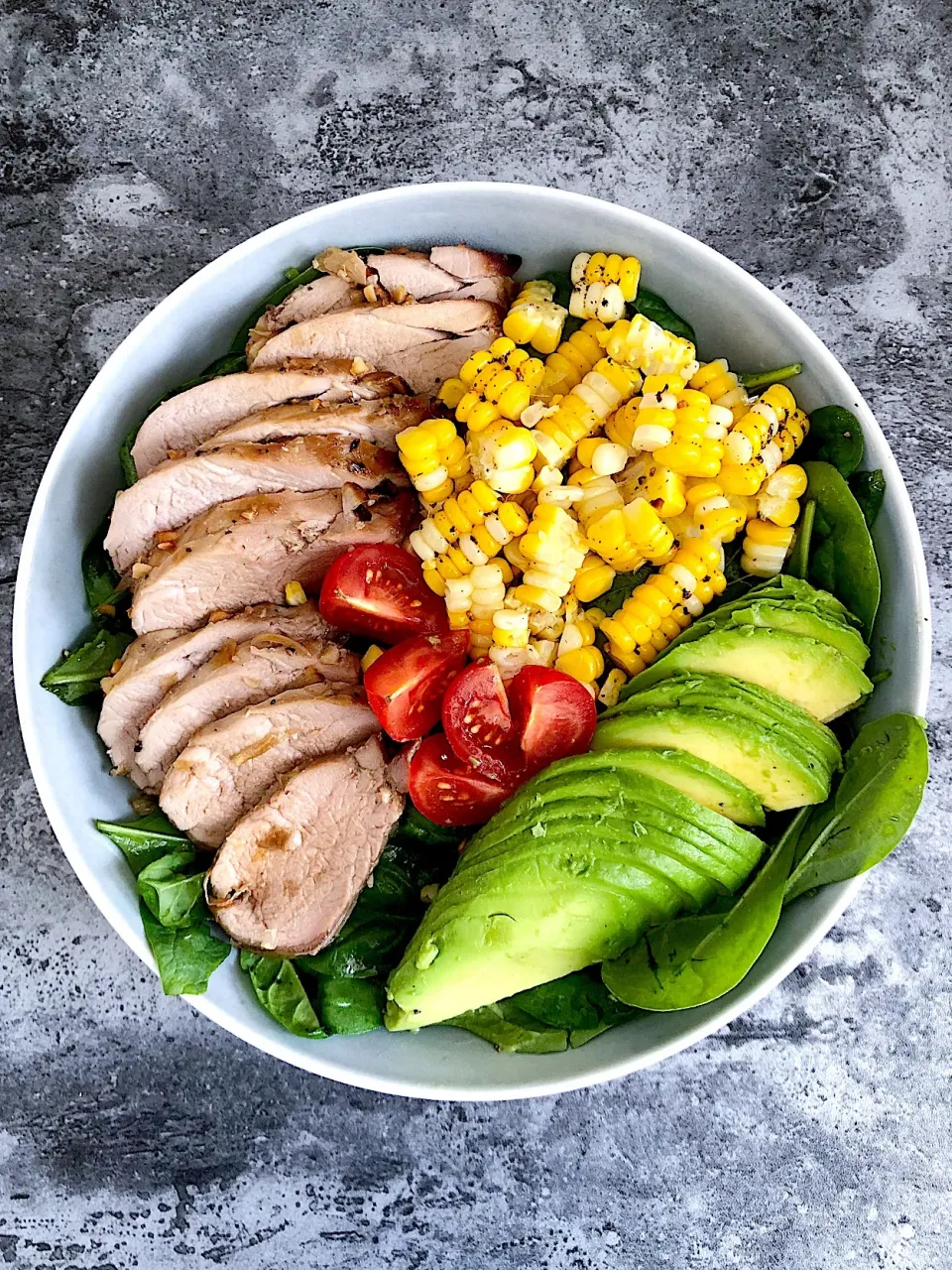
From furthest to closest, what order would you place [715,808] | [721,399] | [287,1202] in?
1. [287,1202]
2. [721,399]
3. [715,808]

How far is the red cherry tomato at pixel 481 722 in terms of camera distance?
242 cm

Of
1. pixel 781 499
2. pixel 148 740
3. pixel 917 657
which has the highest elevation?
pixel 781 499

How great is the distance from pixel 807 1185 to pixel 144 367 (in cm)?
271

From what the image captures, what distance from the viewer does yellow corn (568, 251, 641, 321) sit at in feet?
8.25

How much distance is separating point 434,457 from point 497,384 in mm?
→ 211

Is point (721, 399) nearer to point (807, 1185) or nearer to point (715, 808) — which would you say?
point (715, 808)

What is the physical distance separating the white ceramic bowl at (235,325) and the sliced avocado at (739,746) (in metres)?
0.23

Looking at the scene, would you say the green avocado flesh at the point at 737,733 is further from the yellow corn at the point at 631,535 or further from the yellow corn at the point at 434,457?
the yellow corn at the point at 434,457

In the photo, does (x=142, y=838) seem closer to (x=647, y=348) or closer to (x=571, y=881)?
(x=571, y=881)

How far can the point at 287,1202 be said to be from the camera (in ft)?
9.53

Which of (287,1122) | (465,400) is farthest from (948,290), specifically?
(287,1122)

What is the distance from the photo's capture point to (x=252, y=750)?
2502 millimetres

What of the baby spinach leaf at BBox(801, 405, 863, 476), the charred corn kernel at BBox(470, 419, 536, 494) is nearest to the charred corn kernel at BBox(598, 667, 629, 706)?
the charred corn kernel at BBox(470, 419, 536, 494)

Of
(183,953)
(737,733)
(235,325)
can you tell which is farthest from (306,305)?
(183,953)
